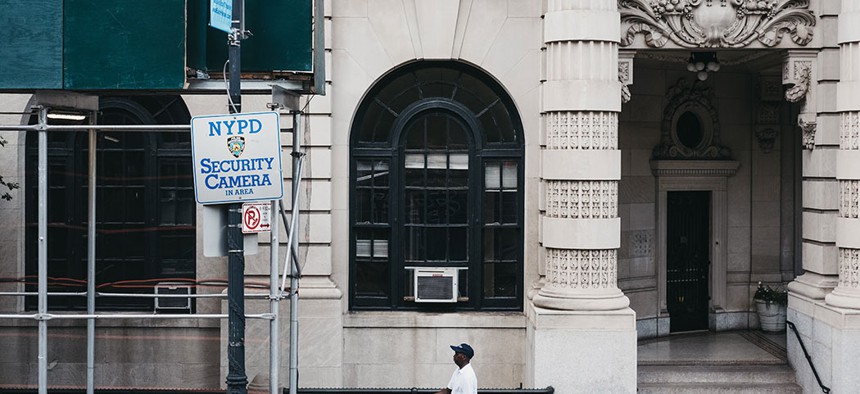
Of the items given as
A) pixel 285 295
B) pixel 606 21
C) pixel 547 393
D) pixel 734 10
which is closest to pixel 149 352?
pixel 285 295

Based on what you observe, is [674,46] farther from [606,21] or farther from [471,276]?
[471,276]

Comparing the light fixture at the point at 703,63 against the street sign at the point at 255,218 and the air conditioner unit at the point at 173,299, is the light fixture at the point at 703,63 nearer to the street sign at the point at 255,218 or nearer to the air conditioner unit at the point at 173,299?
the air conditioner unit at the point at 173,299

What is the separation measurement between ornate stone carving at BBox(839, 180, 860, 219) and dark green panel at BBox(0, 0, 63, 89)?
1069cm

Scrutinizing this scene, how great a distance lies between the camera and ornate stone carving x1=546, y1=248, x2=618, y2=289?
1527 cm

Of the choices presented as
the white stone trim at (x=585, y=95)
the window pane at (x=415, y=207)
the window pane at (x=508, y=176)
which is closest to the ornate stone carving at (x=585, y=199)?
the white stone trim at (x=585, y=95)

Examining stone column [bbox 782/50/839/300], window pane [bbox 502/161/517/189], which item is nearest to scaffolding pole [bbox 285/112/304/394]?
window pane [bbox 502/161/517/189]

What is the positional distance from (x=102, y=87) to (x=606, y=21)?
7.13 m

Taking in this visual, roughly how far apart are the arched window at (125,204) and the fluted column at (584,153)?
541 cm

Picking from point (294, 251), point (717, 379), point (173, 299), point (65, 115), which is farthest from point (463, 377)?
point (173, 299)

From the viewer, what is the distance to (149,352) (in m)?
15.7

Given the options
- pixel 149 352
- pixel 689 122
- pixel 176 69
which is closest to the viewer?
pixel 176 69

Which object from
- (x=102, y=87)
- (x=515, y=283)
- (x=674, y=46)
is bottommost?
(x=515, y=283)

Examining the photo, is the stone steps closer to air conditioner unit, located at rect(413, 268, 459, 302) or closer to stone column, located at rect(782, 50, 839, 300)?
stone column, located at rect(782, 50, 839, 300)

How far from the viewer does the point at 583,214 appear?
15195mm
